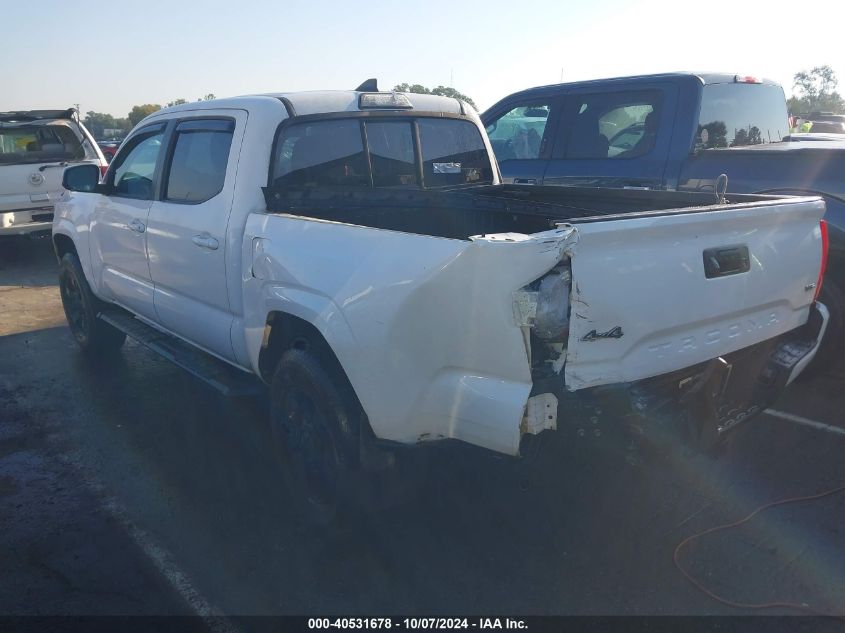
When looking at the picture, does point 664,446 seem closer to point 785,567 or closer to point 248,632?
point 785,567

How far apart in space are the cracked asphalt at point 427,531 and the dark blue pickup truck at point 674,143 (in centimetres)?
157

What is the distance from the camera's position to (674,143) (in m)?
5.95

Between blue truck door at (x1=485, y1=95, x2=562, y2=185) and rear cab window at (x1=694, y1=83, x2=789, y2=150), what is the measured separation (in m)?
1.39

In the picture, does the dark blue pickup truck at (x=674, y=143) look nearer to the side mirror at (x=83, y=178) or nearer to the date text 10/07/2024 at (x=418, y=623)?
the date text 10/07/2024 at (x=418, y=623)

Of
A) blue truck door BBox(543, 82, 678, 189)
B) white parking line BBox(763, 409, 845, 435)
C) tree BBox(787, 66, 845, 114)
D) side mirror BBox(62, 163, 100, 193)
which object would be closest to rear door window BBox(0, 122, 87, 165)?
side mirror BBox(62, 163, 100, 193)

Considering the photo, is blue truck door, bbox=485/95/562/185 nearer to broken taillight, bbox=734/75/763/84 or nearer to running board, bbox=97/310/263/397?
broken taillight, bbox=734/75/763/84

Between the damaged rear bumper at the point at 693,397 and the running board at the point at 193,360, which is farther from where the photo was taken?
the running board at the point at 193,360

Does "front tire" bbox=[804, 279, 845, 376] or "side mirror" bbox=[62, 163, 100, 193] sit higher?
"side mirror" bbox=[62, 163, 100, 193]

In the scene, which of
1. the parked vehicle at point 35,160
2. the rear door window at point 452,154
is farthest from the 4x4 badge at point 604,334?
the parked vehicle at point 35,160

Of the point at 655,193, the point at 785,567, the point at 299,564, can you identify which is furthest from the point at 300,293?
the point at 785,567

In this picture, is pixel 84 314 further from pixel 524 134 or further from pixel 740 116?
pixel 740 116

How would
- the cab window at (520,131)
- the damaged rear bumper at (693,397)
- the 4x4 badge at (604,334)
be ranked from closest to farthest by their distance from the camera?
the 4x4 badge at (604,334), the damaged rear bumper at (693,397), the cab window at (520,131)

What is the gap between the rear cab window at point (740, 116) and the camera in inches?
235

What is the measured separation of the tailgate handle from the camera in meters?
2.93
